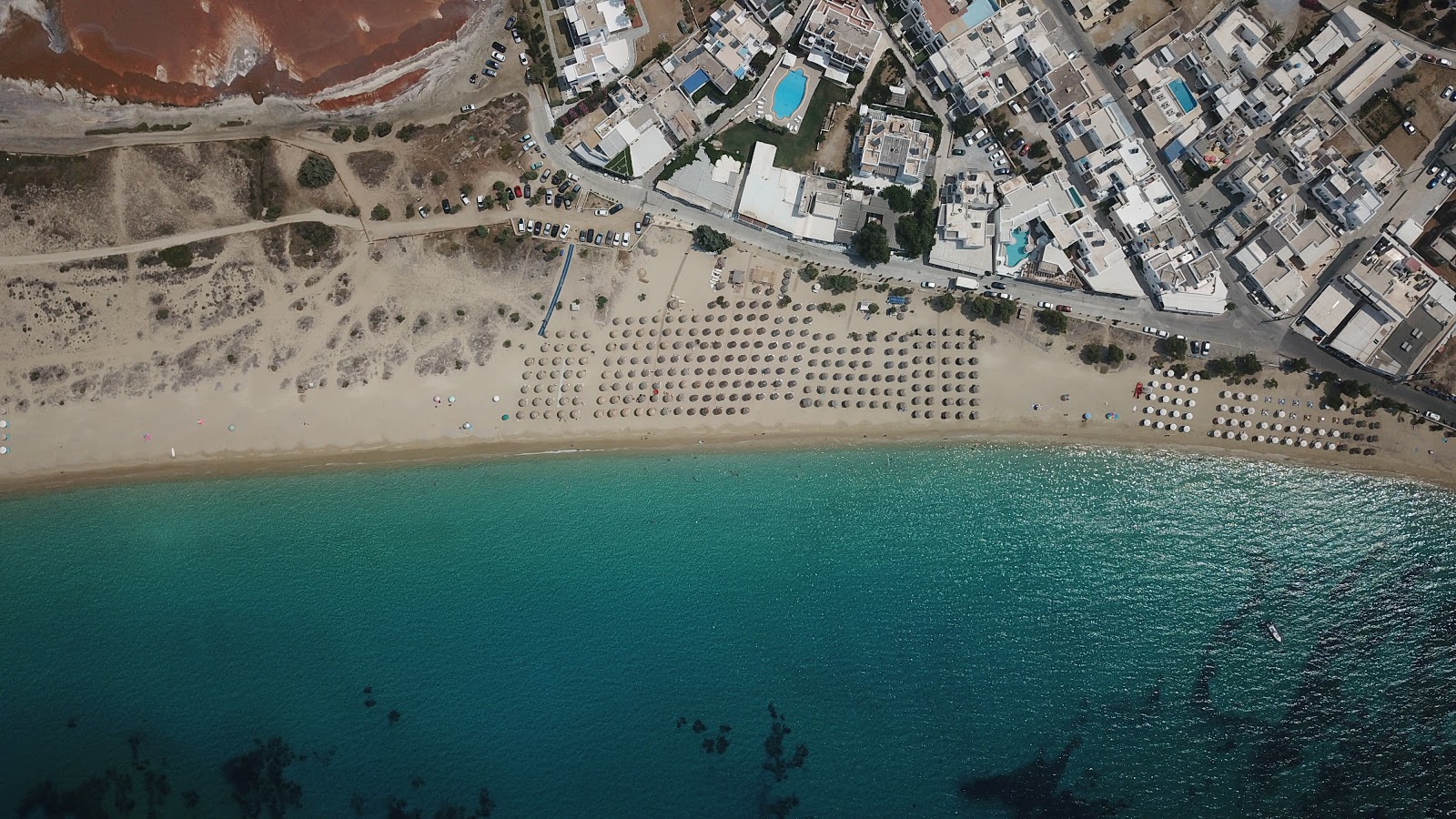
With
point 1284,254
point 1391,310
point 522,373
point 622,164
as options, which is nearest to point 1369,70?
point 1284,254

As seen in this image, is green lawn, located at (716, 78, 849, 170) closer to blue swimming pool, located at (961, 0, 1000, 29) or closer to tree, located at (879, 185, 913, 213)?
tree, located at (879, 185, 913, 213)

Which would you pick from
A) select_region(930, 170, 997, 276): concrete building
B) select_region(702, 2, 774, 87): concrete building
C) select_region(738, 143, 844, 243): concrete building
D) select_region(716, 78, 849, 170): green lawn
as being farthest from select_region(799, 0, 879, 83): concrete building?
select_region(930, 170, 997, 276): concrete building

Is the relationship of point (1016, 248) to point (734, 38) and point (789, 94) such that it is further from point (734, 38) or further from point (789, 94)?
point (734, 38)

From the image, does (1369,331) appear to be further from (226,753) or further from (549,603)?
(226,753)

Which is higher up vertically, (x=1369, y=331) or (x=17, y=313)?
(x=17, y=313)

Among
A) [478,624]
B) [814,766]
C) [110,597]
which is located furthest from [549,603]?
[110,597]

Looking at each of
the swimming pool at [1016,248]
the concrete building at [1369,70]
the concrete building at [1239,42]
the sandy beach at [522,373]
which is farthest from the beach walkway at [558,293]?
the concrete building at [1369,70]
